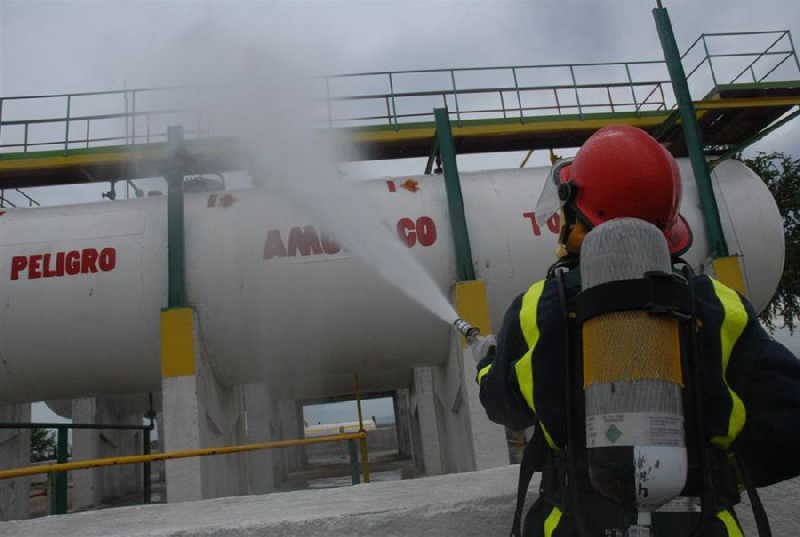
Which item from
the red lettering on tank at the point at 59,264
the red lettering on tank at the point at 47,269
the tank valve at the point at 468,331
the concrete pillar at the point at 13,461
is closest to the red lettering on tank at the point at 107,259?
the red lettering on tank at the point at 59,264

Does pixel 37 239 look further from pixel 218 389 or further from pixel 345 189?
pixel 345 189

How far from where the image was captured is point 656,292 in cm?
141

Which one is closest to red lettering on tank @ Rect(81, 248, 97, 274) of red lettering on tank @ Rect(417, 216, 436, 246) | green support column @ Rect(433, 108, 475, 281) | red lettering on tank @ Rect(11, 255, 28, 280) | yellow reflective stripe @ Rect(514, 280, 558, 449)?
red lettering on tank @ Rect(11, 255, 28, 280)

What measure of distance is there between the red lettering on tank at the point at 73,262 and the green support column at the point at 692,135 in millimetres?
8246

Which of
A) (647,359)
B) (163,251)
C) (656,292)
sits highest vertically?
(163,251)

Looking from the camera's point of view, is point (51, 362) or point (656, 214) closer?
point (656, 214)

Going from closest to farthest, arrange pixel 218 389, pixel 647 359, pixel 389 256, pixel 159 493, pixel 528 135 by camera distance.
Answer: pixel 647 359 < pixel 389 256 < pixel 218 389 < pixel 528 135 < pixel 159 493

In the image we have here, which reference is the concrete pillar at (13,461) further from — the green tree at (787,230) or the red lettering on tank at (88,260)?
the green tree at (787,230)

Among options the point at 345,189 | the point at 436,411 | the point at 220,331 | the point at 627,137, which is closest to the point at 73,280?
the point at 220,331

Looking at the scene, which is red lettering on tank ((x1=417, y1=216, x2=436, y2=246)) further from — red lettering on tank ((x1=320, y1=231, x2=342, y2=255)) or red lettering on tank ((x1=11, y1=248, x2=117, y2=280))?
red lettering on tank ((x1=11, y1=248, x2=117, y2=280))

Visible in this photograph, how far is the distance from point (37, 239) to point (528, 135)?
7260 millimetres

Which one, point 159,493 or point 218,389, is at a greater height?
point 218,389

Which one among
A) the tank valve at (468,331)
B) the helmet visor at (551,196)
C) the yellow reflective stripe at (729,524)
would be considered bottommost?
the yellow reflective stripe at (729,524)

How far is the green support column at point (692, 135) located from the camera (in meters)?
8.22
